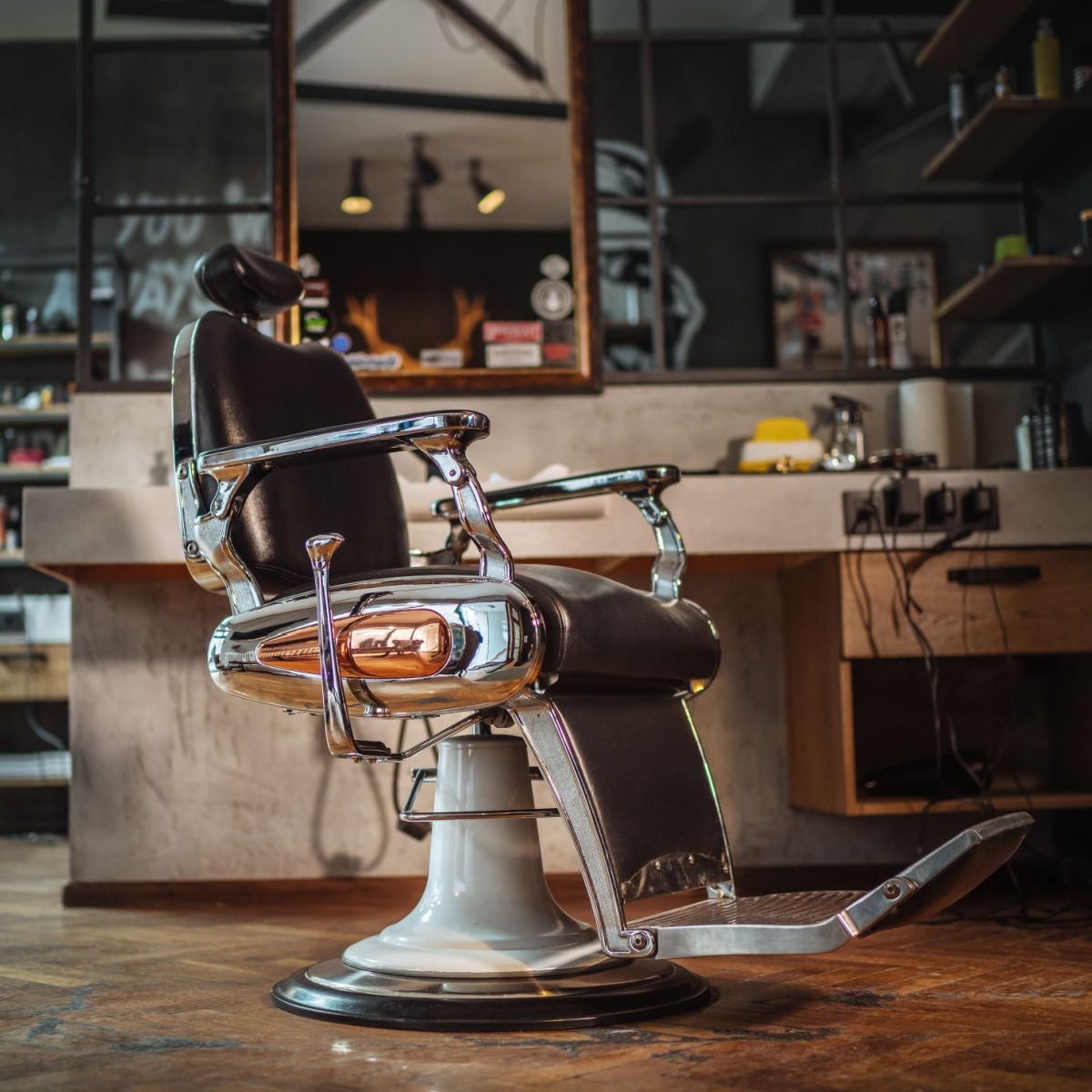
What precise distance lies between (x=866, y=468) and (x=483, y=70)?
1.39 meters

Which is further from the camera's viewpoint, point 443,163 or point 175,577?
point 443,163

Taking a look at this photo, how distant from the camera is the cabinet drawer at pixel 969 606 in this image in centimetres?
242

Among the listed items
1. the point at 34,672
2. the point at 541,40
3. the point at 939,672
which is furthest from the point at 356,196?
the point at 34,672

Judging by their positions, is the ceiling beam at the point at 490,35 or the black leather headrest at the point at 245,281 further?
the ceiling beam at the point at 490,35

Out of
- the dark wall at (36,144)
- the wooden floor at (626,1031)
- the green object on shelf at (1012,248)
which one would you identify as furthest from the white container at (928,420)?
the dark wall at (36,144)

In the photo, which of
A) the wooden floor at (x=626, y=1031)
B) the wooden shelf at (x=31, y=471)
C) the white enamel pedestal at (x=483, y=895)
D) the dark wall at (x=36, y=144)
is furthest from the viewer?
the dark wall at (x=36, y=144)

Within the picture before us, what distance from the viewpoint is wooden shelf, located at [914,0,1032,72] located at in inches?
113

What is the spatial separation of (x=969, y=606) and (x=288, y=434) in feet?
4.50

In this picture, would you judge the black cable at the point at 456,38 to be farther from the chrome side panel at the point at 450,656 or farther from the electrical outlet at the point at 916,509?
the chrome side panel at the point at 450,656

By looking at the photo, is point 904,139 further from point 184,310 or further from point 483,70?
point 184,310

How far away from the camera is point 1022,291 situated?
112 inches

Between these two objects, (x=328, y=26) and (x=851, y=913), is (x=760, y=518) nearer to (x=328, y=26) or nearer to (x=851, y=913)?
(x=851, y=913)

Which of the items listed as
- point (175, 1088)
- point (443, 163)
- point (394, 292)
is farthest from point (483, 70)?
point (175, 1088)

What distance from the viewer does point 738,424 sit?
2965 millimetres
